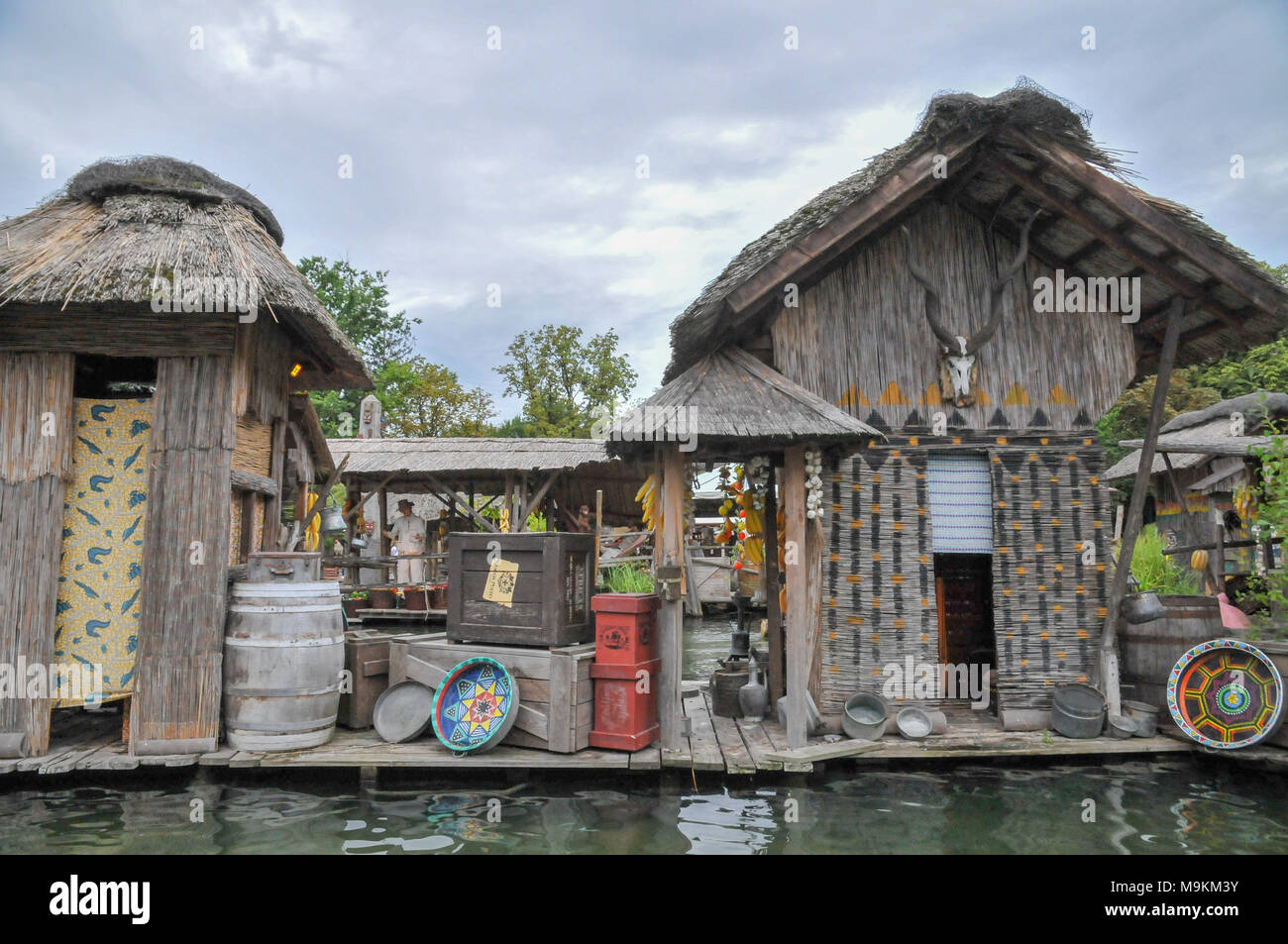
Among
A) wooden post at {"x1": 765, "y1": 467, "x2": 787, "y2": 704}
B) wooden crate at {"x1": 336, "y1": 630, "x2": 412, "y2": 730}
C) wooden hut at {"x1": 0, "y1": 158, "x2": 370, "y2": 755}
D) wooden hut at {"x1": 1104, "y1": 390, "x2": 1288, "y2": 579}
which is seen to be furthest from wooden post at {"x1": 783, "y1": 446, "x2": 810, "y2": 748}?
wooden hut at {"x1": 0, "y1": 158, "x2": 370, "y2": 755}

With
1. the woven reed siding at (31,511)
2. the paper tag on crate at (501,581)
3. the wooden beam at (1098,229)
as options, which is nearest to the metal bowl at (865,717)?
the paper tag on crate at (501,581)

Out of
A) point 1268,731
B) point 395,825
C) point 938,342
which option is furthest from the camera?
point 938,342

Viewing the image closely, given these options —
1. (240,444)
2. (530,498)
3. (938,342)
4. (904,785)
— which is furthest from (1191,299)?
(530,498)

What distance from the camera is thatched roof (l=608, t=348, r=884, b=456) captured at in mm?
6539

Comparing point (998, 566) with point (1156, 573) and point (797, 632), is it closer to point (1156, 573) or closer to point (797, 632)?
point (797, 632)

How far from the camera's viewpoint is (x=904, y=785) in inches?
261

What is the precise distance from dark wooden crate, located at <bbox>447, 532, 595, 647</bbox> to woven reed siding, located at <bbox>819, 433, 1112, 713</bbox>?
2.46 m

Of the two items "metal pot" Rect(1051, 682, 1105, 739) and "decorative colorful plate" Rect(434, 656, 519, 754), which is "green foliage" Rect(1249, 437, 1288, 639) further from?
"decorative colorful plate" Rect(434, 656, 519, 754)

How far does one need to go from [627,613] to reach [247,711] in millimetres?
3292

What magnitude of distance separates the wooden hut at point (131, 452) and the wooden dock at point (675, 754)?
1.04 ft

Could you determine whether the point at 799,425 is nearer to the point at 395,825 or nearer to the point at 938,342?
the point at 938,342

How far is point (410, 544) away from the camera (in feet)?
55.9

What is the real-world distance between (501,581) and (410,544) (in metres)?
10.7

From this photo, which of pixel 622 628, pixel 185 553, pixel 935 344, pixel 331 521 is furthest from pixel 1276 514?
pixel 331 521
